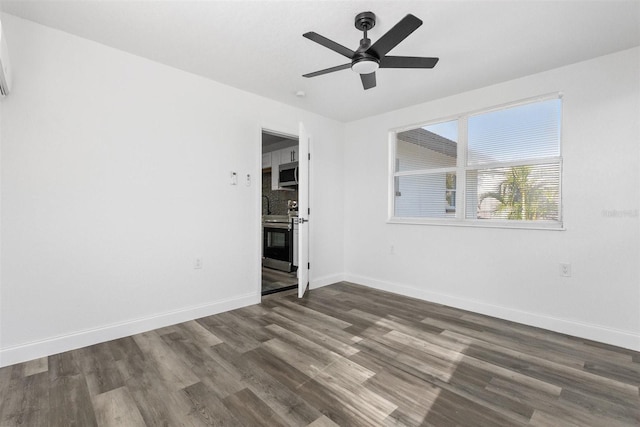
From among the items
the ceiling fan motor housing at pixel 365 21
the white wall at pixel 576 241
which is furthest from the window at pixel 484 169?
the ceiling fan motor housing at pixel 365 21

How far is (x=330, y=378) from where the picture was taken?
77.9 inches

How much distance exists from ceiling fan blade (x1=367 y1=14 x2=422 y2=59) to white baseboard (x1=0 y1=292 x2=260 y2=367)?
2.82 metres

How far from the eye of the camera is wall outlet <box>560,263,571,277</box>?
2.77 meters

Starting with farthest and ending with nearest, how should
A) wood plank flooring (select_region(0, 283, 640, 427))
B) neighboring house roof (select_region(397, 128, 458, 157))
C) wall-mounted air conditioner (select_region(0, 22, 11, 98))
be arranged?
neighboring house roof (select_region(397, 128, 458, 157)) < wall-mounted air conditioner (select_region(0, 22, 11, 98)) < wood plank flooring (select_region(0, 283, 640, 427))

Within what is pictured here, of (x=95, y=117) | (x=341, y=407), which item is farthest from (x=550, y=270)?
(x=95, y=117)

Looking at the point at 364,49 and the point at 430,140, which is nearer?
the point at 364,49

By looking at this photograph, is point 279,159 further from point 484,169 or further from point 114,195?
point 484,169

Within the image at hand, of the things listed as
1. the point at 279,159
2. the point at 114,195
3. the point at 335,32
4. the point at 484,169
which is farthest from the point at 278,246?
the point at 335,32

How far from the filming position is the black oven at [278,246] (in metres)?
5.07

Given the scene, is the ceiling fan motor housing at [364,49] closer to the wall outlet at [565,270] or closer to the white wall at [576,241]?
the white wall at [576,241]

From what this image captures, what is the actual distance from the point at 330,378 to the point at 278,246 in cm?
344

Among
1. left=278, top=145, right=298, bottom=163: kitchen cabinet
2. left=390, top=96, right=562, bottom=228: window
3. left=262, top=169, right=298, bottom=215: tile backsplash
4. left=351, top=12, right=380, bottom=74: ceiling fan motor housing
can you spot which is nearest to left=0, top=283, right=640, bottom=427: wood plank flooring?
left=390, top=96, right=562, bottom=228: window

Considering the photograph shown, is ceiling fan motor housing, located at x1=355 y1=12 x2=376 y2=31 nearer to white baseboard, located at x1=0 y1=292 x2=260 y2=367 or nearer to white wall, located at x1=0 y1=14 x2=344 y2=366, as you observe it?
white wall, located at x1=0 y1=14 x2=344 y2=366

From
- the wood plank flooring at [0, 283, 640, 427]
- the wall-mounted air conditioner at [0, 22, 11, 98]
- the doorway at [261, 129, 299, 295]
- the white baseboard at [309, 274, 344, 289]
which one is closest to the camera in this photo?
the wood plank flooring at [0, 283, 640, 427]
